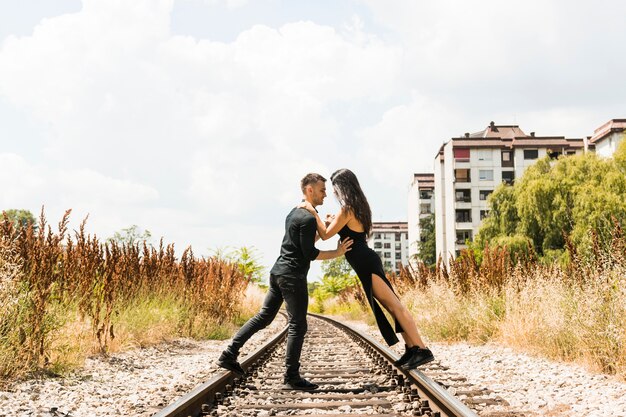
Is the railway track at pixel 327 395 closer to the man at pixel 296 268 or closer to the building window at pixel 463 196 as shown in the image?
the man at pixel 296 268

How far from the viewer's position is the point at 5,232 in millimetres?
6555

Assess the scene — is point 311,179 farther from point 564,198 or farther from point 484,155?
point 484,155

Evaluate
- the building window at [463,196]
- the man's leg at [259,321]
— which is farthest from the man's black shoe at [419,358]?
the building window at [463,196]

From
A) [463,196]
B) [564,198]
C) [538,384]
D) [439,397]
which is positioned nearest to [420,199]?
[463,196]

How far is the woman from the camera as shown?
553cm

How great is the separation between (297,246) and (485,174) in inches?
2920

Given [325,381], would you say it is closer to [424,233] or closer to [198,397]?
[198,397]

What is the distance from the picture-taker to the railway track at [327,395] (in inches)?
183

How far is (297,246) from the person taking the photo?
560 centimetres

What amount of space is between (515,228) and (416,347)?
127ft

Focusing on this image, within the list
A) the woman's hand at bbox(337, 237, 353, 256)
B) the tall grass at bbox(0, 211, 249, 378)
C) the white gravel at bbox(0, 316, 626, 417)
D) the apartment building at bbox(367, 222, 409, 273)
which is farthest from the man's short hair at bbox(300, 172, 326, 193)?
the apartment building at bbox(367, 222, 409, 273)

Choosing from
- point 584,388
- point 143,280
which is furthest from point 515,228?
point 584,388

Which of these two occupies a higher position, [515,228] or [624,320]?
[515,228]

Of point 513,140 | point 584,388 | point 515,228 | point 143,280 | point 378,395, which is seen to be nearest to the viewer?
point 378,395
